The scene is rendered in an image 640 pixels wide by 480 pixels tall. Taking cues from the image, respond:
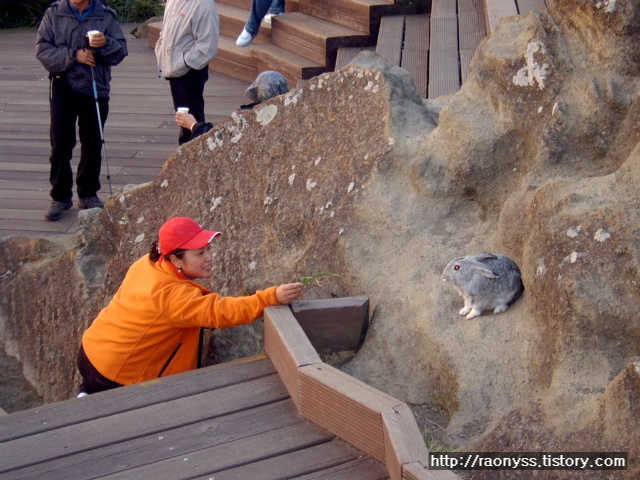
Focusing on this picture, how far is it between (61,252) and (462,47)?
143 inches

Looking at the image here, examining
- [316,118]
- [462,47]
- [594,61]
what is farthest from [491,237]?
[462,47]

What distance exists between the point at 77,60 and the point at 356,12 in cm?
324

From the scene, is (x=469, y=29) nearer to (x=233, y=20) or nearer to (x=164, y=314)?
(x=233, y=20)

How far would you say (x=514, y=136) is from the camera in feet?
10.9

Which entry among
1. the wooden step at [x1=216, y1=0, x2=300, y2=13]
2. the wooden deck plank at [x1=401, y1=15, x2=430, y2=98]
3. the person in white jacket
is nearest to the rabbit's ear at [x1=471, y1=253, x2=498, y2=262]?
the wooden deck plank at [x1=401, y1=15, x2=430, y2=98]

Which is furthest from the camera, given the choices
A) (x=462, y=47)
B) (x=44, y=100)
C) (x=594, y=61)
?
(x=44, y=100)

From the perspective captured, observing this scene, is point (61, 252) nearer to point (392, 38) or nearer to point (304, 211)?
point (304, 211)

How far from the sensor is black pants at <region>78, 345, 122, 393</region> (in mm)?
3393

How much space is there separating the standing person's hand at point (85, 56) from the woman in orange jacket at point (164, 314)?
2875 millimetres

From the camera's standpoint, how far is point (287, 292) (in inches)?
124

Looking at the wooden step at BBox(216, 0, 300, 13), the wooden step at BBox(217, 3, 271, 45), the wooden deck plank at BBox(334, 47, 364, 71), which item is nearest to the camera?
the wooden deck plank at BBox(334, 47, 364, 71)

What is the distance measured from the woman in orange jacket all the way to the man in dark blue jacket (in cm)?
293

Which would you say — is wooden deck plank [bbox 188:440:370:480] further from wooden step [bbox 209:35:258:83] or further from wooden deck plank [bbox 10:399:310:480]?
wooden step [bbox 209:35:258:83]

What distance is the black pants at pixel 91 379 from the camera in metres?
3.39
